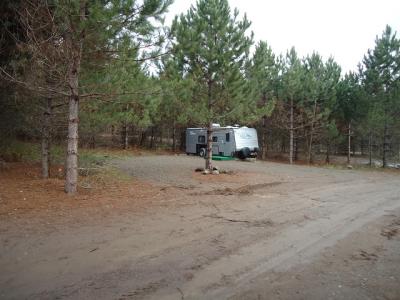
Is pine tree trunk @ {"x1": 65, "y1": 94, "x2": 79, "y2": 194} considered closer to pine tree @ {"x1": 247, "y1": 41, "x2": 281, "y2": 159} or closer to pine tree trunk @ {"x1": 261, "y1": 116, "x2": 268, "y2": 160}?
pine tree @ {"x1": 247, "y1": 41, "x2": 281, "y2": 159}

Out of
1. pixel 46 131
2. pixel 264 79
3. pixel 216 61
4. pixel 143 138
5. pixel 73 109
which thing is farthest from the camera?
pixel 143 138

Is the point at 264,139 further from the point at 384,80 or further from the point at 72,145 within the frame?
the point at 72,145

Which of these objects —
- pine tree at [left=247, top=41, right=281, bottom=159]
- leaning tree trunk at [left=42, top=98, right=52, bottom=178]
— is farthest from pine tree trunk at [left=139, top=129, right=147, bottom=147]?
leaning tree trunk at [left=42, top=98, right=52, bottom=178]

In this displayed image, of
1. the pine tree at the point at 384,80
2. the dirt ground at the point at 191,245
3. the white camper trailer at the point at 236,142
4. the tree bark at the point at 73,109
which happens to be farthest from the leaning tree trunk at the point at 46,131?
the pine tree at the point at 384,80

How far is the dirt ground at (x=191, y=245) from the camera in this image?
364cm

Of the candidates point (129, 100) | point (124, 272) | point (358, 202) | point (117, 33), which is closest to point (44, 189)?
point (129, 100)

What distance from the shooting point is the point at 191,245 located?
5.00 meters

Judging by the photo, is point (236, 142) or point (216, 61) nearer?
point (216, 61)

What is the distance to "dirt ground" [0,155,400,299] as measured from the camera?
364 centimetres

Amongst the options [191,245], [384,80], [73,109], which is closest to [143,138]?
[384,80]

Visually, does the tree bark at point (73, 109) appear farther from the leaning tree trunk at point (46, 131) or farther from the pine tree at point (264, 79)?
the pine tree at point (264, 79)

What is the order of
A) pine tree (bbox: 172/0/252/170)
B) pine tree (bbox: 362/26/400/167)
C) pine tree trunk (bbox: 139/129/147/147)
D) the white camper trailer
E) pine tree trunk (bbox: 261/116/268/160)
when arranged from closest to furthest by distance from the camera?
pine tree (bbox: 172/0/252/170) < pine tree (bbox: 362/26/400/167) < the white camper trailer < pine tree trunk (bbox: 261/116/268/160) < pine tree trunk (bbox: 139/129/147/147)

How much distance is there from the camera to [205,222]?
6.37 meters

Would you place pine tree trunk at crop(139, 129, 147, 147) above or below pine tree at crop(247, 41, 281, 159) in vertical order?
below
